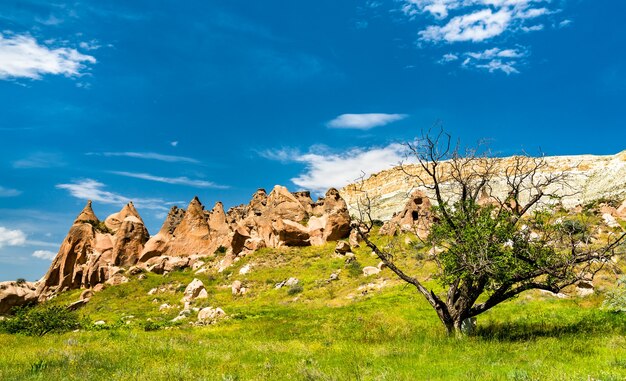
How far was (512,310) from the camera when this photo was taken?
2172 centimetres

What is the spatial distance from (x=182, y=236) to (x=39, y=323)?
199 feet

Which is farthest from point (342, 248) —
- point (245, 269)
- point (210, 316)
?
point (210, 316)

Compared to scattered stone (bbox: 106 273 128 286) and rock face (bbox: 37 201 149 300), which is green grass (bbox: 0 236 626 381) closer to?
scattered stone (bbox: 106 273 128 286)

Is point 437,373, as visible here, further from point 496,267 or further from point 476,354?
point 496,267

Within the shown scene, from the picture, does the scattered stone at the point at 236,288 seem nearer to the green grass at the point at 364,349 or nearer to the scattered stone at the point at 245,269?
the scattered stone at the point at 245,269

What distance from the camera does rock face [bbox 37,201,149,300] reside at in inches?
2784

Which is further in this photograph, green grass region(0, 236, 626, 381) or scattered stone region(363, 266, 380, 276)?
scattered stone region(363, 266, 380, 276)

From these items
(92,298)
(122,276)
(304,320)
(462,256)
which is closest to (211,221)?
(122,276)

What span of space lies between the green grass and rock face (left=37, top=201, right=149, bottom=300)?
51382mm

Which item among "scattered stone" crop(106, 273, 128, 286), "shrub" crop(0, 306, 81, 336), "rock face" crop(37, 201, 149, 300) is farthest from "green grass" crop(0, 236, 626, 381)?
"rock face" crop(37, 201, 149, 300)

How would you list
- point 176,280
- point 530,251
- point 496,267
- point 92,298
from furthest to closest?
point 176,280, point 92,298, point 530,251, point 496,267

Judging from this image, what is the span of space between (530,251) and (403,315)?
10410 mm

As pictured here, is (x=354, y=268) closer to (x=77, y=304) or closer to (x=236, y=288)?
(x=236, y=288)

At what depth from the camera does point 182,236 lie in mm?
84938
